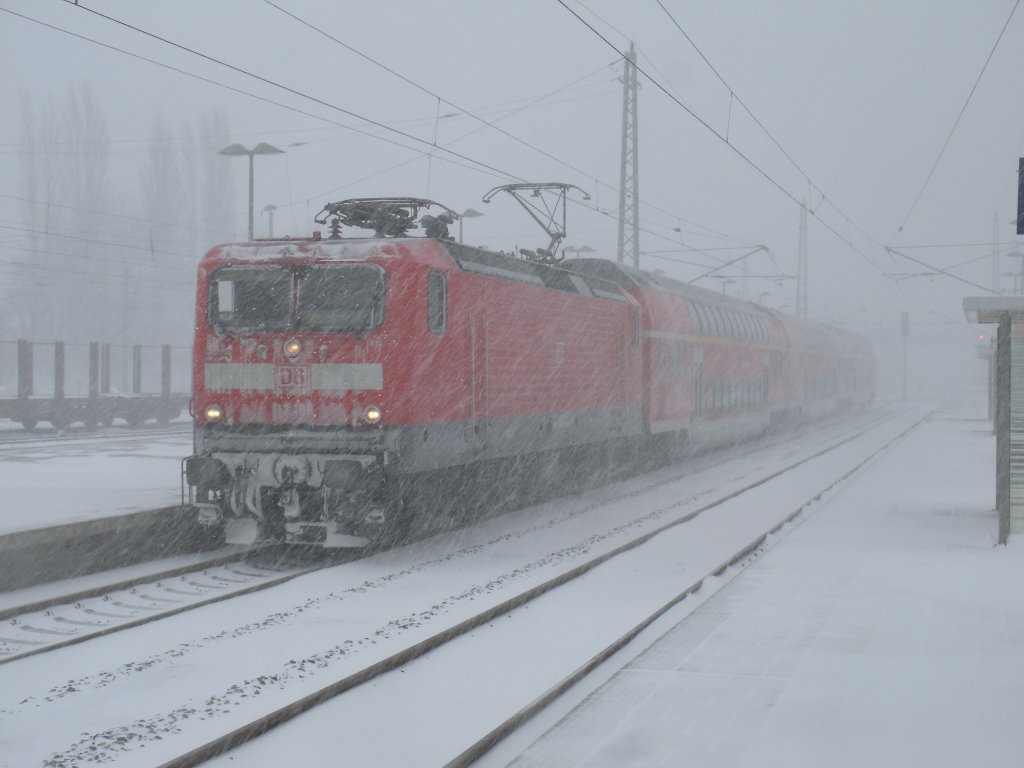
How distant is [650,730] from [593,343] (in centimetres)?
1094

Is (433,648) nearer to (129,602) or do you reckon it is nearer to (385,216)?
(129,602)

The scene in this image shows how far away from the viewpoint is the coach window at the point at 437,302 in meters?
11.4

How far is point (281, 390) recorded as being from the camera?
11.3 metres

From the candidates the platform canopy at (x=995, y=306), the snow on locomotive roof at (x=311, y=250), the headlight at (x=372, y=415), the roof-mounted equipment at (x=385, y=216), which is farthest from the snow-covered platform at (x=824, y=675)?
the roof-mounted equipment at (x=385, y=216)

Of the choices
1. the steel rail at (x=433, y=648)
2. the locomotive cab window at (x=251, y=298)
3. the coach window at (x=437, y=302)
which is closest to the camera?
the steel rail at (x=433, y=648)

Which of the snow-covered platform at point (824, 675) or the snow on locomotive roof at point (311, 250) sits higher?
the snow on locomotive roof at point (311, 250)

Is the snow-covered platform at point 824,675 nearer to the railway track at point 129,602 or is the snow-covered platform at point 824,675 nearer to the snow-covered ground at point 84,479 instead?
the railway track at point 129,602

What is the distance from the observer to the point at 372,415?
11.0 metres

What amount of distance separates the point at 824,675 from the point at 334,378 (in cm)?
591

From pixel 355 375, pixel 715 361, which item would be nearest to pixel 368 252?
pixel 355 375

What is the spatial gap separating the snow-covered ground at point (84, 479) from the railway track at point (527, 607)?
396 centimetres

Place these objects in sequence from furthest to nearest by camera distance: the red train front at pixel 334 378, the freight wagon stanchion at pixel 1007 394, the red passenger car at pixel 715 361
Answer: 1. the red passenger car at pixel 715 361
2. the freight wagon stanchion at pixel 1007 394
3. the red train front at pixel 334 378

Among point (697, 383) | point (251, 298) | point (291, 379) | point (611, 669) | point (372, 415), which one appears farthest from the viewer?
point (697, 383)

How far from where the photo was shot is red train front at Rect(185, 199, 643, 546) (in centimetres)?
1088
